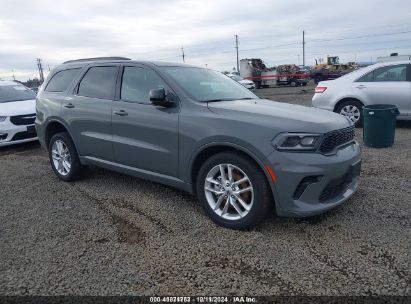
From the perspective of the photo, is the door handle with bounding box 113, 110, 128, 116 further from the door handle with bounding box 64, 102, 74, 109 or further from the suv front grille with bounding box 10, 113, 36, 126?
the suv front grille with bounding box 10, 113, 36, 126

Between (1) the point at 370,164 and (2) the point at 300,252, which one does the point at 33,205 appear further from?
(1) the point at 370,164

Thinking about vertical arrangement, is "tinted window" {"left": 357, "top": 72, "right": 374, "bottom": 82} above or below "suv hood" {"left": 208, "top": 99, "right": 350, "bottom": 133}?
above

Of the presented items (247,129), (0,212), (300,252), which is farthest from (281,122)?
(0,212)

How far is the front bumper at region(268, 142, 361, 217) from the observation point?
127 inches

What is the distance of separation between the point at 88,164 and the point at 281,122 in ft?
9.75

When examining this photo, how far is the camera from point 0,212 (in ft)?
14.3

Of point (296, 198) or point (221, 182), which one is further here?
point (221, 182)

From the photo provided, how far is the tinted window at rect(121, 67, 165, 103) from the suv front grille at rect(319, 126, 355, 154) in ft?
6.11

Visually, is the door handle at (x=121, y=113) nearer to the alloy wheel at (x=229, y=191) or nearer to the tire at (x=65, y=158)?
the tire at (x=65, y=158)

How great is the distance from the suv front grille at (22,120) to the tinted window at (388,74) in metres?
7.52

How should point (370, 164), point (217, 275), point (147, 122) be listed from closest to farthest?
point (217, 275) < point (147, 122) < point (370, 164)

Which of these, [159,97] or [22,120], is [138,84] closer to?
[159,97]

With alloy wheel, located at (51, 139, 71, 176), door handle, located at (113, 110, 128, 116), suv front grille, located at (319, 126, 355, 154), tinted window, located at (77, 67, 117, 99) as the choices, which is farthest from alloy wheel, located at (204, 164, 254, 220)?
alloy wheel, located at (51, 139, 71, 176)

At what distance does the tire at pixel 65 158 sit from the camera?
528 centimetres
